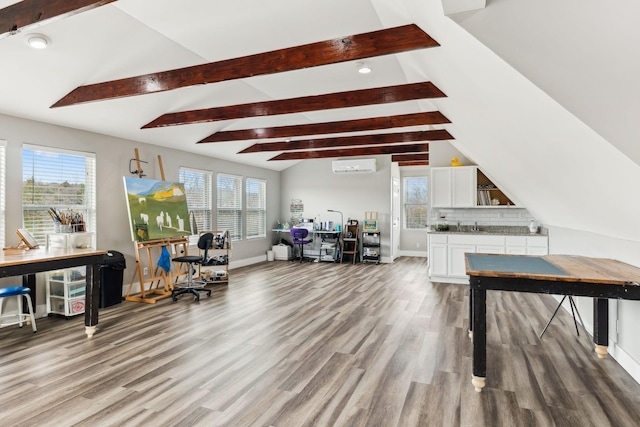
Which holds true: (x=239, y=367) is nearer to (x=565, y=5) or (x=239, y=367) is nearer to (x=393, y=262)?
(x=565, y=5)

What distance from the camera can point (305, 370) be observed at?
285 centimetres

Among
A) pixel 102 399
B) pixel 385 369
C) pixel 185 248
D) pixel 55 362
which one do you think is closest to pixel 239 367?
Answer: pixel 102 399

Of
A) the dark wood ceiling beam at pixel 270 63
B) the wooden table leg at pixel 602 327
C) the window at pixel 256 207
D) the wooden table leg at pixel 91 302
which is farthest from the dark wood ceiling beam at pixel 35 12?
the window at pixel 256 207

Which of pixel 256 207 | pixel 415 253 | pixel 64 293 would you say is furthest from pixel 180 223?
pixel 415 253

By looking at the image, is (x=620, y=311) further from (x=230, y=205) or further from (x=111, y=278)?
(x=230, y=205)

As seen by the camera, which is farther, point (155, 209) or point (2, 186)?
point (155, 209)

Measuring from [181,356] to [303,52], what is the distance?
287 cm

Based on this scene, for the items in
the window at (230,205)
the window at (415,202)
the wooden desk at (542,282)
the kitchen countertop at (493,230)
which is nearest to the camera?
the wooden desk at (542,282)

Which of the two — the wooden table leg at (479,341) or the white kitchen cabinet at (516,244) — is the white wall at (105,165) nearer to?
the wooden table leg at (479,341)

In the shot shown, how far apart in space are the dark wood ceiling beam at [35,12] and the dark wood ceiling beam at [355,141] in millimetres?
4946

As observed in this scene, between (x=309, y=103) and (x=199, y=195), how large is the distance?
11.6 feet

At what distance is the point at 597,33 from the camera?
3.86ft

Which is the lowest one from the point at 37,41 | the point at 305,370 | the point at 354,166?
the point at 305,370

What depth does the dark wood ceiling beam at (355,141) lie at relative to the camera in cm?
589
